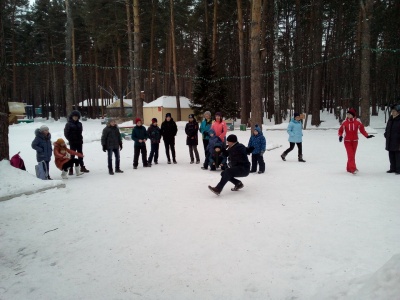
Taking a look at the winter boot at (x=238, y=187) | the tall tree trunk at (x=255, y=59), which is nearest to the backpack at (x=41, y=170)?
the winter boot at (x=238, y=187)

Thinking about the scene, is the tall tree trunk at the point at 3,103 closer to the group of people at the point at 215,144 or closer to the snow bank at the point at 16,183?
the snow bank at the point at 16,183

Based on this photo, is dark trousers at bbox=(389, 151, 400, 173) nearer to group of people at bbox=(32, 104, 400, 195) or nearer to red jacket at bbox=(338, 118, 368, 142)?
group of people at bbox=(32, 104, 400, 195)

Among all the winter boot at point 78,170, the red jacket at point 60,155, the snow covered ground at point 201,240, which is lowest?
the snow covered ground at point 201,240

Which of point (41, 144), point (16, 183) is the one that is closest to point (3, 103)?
point (41, 144)

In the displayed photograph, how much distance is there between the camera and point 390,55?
2611 cm

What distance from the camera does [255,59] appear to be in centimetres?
1302

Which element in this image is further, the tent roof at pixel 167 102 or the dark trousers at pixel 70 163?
the tent roof at pixel 167 102

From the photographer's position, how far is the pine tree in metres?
26.2

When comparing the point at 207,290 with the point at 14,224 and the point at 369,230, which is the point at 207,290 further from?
the point at 14,224

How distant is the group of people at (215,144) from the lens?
700 cm

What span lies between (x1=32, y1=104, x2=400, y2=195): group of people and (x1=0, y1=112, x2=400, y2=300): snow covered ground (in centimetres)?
71

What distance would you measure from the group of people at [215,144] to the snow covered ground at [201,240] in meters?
0.71

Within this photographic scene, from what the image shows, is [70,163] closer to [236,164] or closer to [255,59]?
[236,164]

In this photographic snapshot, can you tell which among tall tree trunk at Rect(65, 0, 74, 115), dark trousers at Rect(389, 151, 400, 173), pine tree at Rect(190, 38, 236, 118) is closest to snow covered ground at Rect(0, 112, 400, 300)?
dark trousers at Rect(389, 151, 400, 173)
